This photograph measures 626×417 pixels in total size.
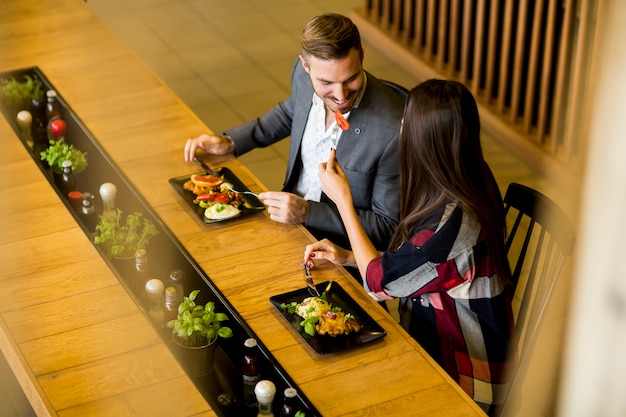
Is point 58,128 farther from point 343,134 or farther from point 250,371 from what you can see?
point 250,371

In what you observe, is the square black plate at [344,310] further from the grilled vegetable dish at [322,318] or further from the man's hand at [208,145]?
the man's hand at [208,145]

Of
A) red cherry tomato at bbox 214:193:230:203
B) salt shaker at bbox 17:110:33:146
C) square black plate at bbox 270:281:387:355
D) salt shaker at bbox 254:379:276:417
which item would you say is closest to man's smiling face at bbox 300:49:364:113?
red cherry tomato at bbox 214:193:230:203

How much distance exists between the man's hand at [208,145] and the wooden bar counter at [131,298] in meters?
0.04

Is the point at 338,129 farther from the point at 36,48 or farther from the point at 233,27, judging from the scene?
the point at 233,27

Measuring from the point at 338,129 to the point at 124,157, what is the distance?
2.49 feet

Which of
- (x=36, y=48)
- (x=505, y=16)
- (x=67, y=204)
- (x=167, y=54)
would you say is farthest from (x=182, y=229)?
(x=167, y=54)

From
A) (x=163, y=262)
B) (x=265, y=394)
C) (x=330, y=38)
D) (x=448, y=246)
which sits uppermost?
(x=330, y=38)

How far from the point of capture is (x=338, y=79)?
7.50 feet

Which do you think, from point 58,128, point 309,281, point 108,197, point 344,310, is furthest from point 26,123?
point 344,310

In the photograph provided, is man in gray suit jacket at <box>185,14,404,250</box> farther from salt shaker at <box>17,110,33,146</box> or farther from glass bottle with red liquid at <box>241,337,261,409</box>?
salt shaker at <box>17,110,33,146</box>

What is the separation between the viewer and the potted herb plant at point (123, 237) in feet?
7.55

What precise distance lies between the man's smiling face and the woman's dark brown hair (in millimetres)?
429

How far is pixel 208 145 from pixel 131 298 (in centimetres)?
79

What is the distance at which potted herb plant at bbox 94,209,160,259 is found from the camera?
7.55 feet
